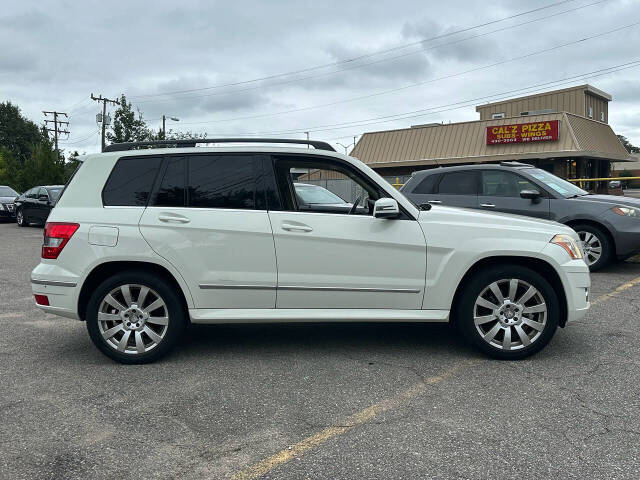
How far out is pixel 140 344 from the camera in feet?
15.1

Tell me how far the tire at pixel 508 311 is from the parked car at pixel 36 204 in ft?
53.4

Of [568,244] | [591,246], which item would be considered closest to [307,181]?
[568,244]

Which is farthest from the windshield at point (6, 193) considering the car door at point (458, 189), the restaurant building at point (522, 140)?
the car door at point (458, 189)

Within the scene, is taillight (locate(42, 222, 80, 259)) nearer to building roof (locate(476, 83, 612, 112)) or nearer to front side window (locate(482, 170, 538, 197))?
front side window (locate(482, 170, 538, 197))

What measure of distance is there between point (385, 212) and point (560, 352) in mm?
1951

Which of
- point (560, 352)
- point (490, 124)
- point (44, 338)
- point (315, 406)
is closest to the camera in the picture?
point (315, 406)

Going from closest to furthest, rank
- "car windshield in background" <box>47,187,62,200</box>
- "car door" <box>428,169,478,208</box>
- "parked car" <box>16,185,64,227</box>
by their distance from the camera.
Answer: "car door" <box>428,169,478,208</box> < "car windshield in background" <box>47,187,62,200</box> < "parked car" <box>16,185,64,227</box>

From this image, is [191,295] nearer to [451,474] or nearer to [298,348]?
[298,348]

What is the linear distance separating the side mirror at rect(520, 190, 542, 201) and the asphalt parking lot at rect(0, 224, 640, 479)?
3592 mm

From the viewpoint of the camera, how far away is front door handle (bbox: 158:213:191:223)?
4.60m

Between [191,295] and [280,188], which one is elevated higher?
[280,188]

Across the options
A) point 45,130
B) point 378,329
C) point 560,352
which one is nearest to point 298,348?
point 378,329

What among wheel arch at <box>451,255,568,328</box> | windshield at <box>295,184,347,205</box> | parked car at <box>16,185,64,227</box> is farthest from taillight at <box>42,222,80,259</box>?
parked car at <box>16,185,64,227</box>

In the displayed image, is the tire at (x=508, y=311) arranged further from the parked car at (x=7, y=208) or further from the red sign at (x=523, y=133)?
the red sign at (x=523, y=133)
